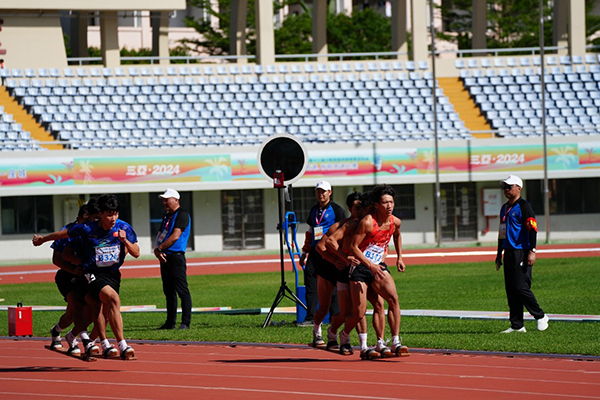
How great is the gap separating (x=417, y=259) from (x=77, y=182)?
12289 millimetres

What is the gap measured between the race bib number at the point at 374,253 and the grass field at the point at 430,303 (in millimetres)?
1798

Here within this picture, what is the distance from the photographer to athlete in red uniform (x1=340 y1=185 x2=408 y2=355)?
11172 millimetres

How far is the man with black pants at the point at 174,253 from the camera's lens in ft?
49.1

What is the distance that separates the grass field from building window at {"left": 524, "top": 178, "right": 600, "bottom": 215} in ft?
40.0

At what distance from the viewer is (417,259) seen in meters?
31.7

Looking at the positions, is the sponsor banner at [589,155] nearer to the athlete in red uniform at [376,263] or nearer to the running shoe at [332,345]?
the running shoe at [332,345]

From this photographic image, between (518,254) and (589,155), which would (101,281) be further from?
(589,155)

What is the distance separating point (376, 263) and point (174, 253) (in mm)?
4707

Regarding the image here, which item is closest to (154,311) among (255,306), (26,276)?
(255,306)

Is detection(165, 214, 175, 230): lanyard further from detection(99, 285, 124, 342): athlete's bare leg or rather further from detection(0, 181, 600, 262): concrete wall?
detection(0, 181, 600, 262): concrete wall

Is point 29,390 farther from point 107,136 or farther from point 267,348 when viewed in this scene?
point 107,136

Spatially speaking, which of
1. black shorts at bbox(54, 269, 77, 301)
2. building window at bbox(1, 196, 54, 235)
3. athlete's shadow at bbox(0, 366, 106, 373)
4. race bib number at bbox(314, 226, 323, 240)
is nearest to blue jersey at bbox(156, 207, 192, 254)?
race bib number at bbox(314, 226, 323, 240)

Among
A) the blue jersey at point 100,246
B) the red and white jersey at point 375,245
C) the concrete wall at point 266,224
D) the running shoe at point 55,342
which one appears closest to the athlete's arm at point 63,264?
the blue jersey at point 100,246

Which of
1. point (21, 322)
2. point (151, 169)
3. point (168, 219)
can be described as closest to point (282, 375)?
point (168, 219)
